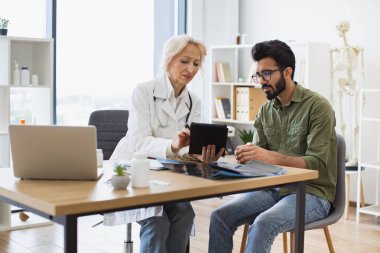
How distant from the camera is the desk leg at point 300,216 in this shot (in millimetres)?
2389

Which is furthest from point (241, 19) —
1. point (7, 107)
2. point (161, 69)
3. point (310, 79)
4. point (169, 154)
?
point (169, 154)

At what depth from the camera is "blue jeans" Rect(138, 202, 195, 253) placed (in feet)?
8.07

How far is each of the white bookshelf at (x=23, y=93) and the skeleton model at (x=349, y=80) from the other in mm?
2414

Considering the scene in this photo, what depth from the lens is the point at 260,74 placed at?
109 inches

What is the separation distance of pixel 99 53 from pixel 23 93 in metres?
0.85

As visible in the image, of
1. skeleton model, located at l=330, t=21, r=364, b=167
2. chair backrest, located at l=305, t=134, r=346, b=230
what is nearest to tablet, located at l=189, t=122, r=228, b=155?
chair backrest, located at l=305, t=134, r=346, b=230

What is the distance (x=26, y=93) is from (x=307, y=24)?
8.86ft

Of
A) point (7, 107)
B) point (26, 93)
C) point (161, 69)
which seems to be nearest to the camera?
point (161, 69)

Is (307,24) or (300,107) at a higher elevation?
(307,24)

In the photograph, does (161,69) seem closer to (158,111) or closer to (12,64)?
(158,111)

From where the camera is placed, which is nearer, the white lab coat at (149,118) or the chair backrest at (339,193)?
the chair backrest at (339,193)

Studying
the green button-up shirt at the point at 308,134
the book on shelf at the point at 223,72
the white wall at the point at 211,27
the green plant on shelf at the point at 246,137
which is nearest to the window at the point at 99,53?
the white wall at the point at 211,27

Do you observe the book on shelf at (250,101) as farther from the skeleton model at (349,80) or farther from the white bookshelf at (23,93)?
the white bookshelf at (23,93)

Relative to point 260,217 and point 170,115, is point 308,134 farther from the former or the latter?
point 170,115
